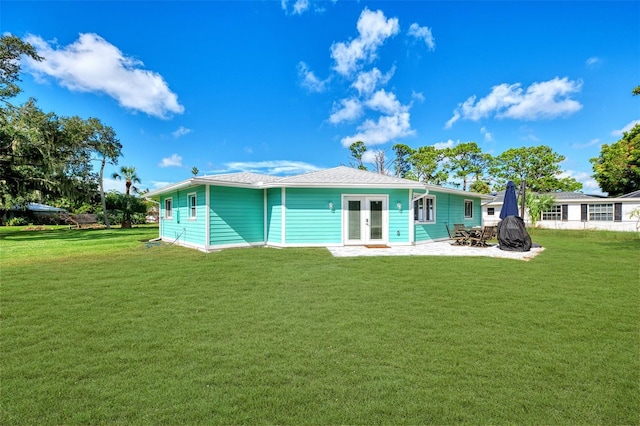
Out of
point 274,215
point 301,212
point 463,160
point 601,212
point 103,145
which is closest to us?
point 301,212

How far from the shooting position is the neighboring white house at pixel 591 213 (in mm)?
21266

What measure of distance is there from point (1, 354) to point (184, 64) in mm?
16263

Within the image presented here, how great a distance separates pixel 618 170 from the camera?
2775 centimetres

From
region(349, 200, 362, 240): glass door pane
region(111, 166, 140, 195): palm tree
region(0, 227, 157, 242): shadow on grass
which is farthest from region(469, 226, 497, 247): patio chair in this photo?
region(111, 166, 140, 195): palm tree

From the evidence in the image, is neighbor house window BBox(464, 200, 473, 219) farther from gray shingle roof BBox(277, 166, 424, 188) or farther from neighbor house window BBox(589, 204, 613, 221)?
neighbor house window BBox(589, 204, 613, 221)

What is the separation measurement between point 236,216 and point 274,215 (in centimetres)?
138

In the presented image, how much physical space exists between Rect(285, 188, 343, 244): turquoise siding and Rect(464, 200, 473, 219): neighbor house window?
881 centimetres

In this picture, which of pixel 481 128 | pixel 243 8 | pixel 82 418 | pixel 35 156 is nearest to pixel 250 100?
pixel 243 8

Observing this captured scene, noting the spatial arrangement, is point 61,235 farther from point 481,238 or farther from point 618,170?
point 618,170

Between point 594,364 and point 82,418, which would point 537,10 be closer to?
point 594,364

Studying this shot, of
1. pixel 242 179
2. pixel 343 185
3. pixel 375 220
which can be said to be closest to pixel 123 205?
pixel 242 179

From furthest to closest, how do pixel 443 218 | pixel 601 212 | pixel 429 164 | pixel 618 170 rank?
pixel 429 164, pixel 618 170, pixel 601 212, pixel 443 218

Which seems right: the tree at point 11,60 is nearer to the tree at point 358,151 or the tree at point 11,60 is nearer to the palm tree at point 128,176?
the palm tree at point 128,176

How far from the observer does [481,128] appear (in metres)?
30.2
